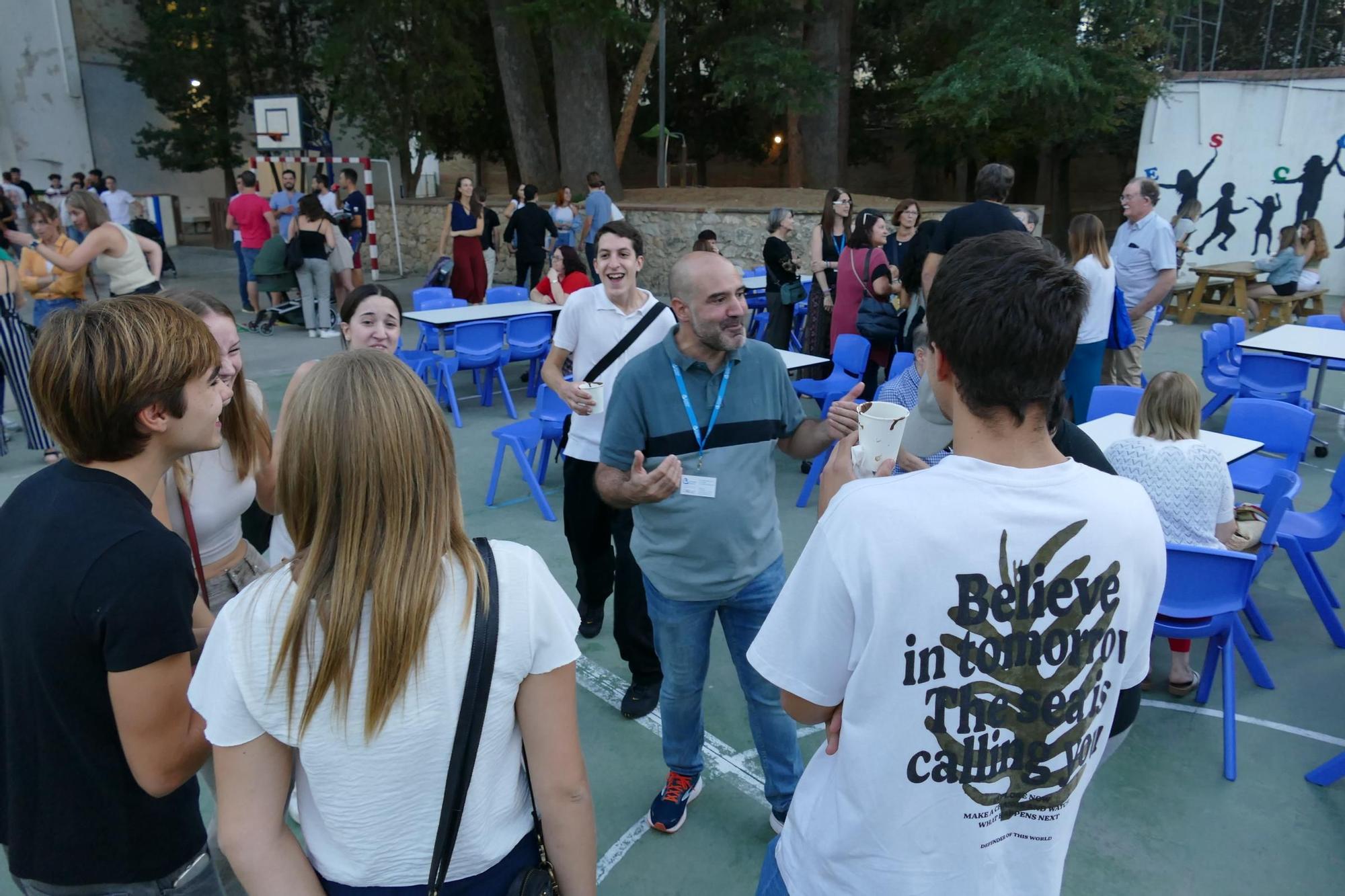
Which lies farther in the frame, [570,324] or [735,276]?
[570,324]

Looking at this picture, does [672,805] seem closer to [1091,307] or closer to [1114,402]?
[1114,402]

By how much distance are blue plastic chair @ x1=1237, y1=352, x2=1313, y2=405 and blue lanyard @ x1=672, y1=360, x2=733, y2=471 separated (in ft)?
18.8

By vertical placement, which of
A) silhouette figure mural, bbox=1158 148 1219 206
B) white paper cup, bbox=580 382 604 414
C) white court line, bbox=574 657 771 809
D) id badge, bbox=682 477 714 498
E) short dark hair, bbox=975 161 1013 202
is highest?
silhouette figure mural, bbox=1158 148 1219 206

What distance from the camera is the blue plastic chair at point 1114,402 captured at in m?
4.84

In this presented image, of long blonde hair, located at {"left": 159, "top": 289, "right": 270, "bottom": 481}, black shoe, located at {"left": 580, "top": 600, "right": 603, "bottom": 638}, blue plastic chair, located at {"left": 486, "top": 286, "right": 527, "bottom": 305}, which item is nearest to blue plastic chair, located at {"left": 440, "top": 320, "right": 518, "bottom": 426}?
blue plastic chair, located at {"left": 486, "top": 286, "right": 527, "bottom": 305}

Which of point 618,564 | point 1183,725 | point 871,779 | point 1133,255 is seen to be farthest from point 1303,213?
point 871,779

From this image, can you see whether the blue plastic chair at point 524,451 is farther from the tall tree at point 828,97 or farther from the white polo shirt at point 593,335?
the tall tree at point 828,97

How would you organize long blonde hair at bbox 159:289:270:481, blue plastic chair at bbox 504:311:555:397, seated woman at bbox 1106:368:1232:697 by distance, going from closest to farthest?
long blonde hair at bbox 159:289:270:481, seated woman at bbox 1106:368:1232:697, blue plastic chair at bbox 504:311:555:397

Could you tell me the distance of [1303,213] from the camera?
13445 millimetres

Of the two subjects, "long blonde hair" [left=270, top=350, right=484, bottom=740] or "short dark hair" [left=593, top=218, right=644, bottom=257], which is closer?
"long blonde hair" [left=270, top=350, right=484, bottom=740]

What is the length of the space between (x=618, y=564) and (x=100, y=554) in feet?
7.66

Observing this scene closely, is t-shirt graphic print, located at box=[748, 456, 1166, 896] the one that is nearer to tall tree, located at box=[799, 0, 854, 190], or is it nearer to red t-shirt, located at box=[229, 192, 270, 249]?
red t-shirt, located at box=[229, 192, 270, 249]

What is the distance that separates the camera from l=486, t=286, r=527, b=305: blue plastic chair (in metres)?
9.05

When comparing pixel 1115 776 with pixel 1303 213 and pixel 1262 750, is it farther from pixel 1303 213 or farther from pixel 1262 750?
pixel 1303 213
